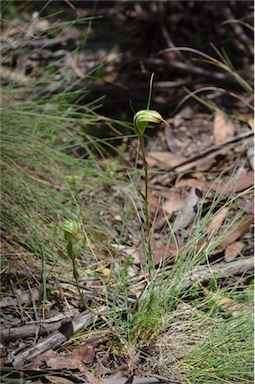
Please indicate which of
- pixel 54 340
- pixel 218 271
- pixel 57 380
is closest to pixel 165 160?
pixel 218 271

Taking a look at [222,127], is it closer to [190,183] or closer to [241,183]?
[190,183]

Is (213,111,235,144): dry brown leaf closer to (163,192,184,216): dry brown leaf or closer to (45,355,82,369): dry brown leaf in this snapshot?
(163,192,184,216): dry brown leaf

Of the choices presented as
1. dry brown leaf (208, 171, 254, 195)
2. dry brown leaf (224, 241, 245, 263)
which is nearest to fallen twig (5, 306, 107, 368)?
dry brown leaf (224, 241, 245, 263)

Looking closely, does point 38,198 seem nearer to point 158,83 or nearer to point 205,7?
point 158,83

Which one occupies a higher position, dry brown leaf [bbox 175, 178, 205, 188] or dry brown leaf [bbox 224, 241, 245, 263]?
dry brown leaf [bbox 224, 241, 245, 263]

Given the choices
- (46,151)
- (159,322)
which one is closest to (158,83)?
(46,151)

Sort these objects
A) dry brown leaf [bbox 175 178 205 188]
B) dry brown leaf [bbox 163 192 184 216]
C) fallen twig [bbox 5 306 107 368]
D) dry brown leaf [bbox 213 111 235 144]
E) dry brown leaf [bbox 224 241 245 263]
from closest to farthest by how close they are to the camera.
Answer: fallen twig [bbox 5 306 107 368] → dry brown leaf [bbox 224 241 245 263] → dry brown leaf [bbox 163 192 184 216] → dry brown leaf [bbox 175 178 205 188] → dry brown leaf [bbox 213 111 235 144]
